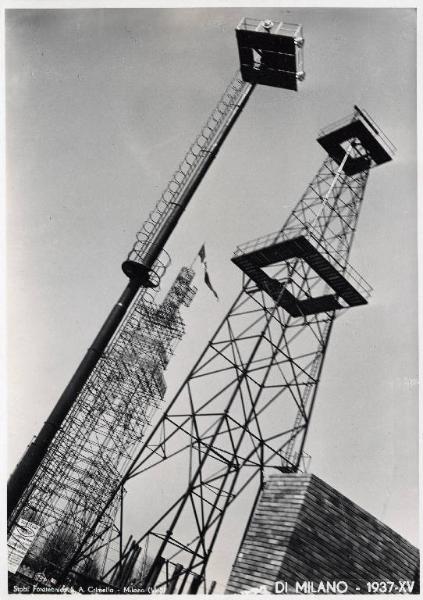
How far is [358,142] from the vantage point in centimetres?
1864

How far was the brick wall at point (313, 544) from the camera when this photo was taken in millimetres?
11680

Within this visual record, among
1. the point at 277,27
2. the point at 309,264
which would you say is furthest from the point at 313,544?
the point at 277,27

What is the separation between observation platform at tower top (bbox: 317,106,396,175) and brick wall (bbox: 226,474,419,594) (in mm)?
11866

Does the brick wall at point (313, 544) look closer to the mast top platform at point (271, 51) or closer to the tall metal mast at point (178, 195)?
the tall metal mast at point (178, 195)

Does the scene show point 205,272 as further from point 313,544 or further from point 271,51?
point 313,544

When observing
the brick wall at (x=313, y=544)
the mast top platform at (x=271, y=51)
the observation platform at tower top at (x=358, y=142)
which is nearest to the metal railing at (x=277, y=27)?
the mast top platform at (x=271, y=51)

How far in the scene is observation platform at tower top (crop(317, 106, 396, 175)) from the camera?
58.6ft

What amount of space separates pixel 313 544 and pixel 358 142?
45.7 feet

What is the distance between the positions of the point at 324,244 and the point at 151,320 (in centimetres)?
1727

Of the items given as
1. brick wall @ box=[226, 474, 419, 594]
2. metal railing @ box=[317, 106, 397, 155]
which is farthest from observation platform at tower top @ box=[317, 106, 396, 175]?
brick wall @ box=[226, 474, 419, 594]

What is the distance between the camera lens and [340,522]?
12891mm

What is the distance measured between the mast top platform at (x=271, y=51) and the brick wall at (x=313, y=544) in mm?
12820

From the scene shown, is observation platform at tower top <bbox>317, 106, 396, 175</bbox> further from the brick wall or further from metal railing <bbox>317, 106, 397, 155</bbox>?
the brick wall

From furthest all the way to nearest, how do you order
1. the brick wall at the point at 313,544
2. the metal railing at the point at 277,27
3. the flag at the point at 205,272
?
1. the flag at the point at 205,272
2. the metal railing at the point at 277,27
3. the brick wall at the point at 313,544
